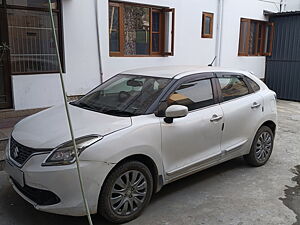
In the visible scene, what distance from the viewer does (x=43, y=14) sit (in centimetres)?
664

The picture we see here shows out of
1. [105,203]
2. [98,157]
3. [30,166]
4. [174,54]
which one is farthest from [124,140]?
[174,54]

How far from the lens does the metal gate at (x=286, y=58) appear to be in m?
11.6

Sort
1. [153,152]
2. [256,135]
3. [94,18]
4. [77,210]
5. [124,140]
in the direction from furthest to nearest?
[94,18], [256,135], [153,152], [124,140], [77,210]

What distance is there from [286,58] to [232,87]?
8.66 metres

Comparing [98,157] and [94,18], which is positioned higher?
[94,18]

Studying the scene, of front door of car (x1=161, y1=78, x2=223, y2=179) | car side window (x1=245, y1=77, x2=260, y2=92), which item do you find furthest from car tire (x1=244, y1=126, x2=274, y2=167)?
front door of car (x1=161, y1=78, x2=223, y2=179)

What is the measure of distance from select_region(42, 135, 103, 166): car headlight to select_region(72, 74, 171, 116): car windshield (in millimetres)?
649

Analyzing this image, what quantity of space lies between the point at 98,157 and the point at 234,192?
2.01 meters

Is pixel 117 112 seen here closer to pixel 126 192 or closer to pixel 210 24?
pixel 126 192

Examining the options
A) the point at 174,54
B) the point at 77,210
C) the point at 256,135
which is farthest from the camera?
the point at 174,54

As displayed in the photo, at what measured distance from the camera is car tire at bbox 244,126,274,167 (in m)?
4.78

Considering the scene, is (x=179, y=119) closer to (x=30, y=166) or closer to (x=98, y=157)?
(x=98, y=157)

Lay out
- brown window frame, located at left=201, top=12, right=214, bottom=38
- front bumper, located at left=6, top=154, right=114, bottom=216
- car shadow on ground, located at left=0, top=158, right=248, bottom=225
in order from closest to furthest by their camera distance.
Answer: front bumper, located at left=6, top=154, right=114, bottom=216 → car shadow on ground, located at left=0, top=158, right=248, bottom=225 → brown window frame, located at left=201, top=12, right=214, bottom=38

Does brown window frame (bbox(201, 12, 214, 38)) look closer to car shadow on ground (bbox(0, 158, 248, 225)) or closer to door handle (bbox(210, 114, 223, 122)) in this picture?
door handle (bbox(210, 114, 223, 122))
